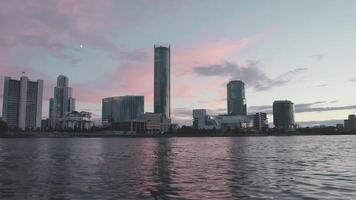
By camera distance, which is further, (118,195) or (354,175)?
(354,175)

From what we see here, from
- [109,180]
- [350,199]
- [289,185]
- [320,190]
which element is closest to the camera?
[350,199]

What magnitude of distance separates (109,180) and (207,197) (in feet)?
56.8

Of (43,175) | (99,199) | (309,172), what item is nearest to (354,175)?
(309,172)

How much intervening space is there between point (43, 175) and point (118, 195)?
A: 72.0 feet

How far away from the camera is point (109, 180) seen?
53.7 m

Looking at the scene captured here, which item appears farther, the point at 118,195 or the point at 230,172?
the point at 230,172

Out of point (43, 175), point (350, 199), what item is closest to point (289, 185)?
point (350, 199)

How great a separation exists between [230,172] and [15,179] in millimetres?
28836

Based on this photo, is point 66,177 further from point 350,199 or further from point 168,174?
point 350,199

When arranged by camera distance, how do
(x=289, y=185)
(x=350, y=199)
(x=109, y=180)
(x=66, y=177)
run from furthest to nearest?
1. (x=66, y=177)
2. (x=109, y=180)
3. (x=289, y=185)
4. (x=350, y=199)

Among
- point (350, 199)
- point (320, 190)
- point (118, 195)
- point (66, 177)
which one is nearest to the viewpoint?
point (350, 199)

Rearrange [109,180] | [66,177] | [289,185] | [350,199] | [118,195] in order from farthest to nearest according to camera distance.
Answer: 1. [66,177]
2. [109,180]
3. [289,185]
4. [118,195]
5. [350,199]

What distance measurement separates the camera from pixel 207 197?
1591 inches

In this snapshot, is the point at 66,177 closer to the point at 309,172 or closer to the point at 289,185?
the point at 289,185
